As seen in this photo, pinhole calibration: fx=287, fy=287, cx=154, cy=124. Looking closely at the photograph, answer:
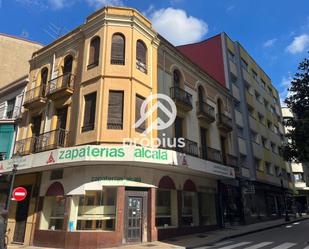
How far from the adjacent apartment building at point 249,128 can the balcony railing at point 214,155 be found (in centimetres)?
374

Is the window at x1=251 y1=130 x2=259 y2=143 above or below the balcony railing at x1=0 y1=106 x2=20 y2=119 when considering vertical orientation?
above

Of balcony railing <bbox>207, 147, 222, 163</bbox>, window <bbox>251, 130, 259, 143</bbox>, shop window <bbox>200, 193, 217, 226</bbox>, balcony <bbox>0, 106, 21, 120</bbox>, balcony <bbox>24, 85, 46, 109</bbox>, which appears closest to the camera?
balcony <bbox>24, 85, 46, 109</bbox>

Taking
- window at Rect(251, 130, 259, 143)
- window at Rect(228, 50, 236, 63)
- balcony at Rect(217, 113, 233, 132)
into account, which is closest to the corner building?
balcony at Rect(217, 113, 233, 132)

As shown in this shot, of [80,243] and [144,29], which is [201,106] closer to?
[144,29]

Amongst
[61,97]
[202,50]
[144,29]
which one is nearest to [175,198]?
[61,97]

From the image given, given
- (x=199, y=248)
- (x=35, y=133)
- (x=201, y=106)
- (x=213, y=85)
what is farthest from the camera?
(x=213, y=85)

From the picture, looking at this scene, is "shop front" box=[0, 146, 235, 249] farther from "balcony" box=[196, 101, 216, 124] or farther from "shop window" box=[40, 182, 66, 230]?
"balcony" box=[196, 101, 216, 124]

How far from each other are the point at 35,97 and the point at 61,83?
7.77 feet

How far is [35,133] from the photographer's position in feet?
56.3

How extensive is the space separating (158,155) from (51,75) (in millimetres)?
8829

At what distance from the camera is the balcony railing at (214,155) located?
19.5 metres

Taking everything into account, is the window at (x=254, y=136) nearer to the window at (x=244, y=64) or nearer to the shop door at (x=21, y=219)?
the window at (x=244, y=64)

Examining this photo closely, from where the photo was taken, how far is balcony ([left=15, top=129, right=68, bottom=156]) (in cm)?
1475

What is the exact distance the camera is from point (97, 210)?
13.0 m
